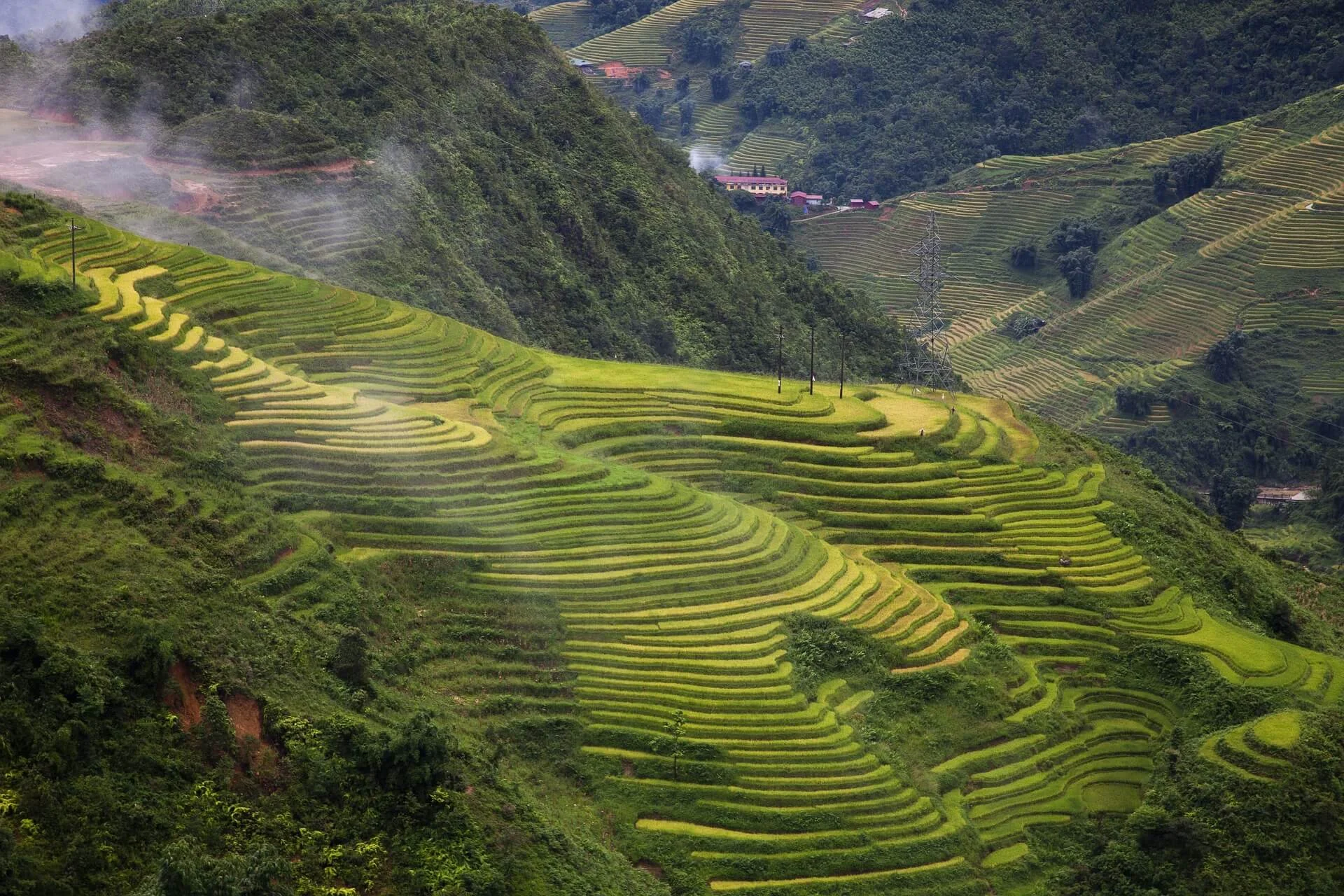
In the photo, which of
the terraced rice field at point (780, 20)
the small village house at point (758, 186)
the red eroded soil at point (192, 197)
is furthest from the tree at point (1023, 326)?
the red eroded soil at point (192, 197)

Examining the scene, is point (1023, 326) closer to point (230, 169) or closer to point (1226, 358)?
point (1226, 358)

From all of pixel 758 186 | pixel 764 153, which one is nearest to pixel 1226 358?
pixel 758 186

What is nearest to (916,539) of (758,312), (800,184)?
(758,312)

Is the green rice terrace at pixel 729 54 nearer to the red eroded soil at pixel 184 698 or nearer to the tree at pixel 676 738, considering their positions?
the tree at pixel 676 738

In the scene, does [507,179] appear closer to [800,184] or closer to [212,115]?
[212,115]

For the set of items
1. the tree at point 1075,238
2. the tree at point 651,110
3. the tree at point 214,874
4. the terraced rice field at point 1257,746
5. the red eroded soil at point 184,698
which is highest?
the tree at point 651,110

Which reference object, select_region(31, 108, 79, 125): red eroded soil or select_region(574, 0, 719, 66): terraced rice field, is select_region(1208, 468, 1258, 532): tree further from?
select_region(574, 0, 719, 66): terraced rice field
